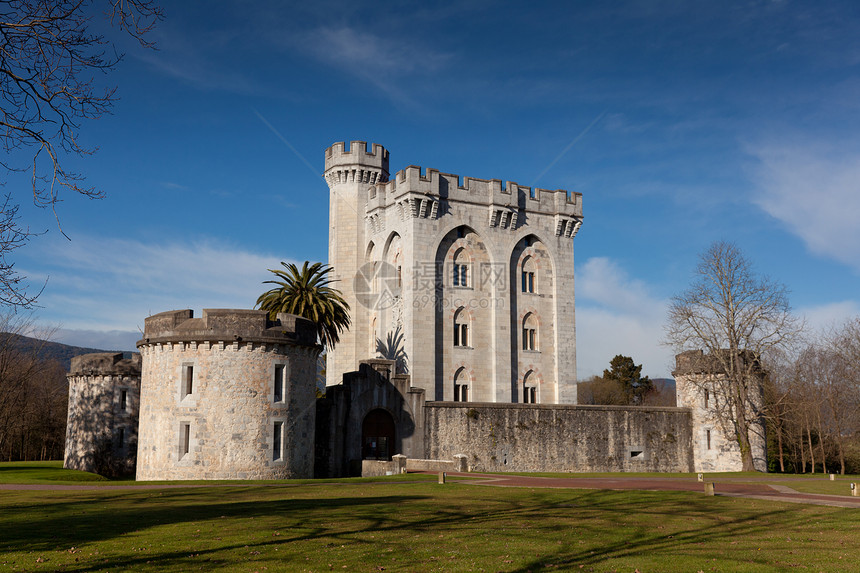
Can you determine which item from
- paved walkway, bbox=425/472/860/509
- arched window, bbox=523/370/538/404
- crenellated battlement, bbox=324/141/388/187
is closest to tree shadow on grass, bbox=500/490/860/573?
paved walkway, bbox=425/472/860/509

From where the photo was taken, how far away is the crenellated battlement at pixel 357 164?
5897cm

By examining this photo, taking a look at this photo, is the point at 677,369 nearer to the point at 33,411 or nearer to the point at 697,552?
the point at 697,552

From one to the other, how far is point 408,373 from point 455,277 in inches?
317

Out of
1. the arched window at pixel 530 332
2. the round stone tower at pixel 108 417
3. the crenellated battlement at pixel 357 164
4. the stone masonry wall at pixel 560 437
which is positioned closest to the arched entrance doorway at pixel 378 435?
the stone masonry wall at pixel 560 437

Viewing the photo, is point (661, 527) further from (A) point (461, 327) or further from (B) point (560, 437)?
(A) point (461, 327)

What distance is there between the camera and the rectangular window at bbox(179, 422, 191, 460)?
101ft

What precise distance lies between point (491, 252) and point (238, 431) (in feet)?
92.4

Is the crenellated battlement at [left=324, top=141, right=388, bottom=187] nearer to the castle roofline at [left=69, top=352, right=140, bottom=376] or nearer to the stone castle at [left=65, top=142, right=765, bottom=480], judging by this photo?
the stone castle at [left=65, top=142, right=765, bottom=480]

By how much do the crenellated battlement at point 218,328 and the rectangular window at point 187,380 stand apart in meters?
1.21

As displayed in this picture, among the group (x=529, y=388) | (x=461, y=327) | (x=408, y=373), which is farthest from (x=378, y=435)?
(x=529, y=388)

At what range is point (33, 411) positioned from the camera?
224 feet

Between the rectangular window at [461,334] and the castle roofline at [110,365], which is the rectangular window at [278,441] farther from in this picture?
the rectangular window at [461,334]

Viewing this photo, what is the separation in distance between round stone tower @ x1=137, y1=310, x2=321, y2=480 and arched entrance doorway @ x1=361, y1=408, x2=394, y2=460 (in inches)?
305

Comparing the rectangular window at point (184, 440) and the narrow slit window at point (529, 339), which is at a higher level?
the narrow slit window at point (529, 339)
